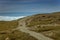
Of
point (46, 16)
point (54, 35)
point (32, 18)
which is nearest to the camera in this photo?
point (54, 35)

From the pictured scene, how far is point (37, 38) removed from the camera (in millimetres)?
28266

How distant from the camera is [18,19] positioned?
6175 centimetres

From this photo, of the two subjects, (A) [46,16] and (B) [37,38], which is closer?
(B) [37,38]

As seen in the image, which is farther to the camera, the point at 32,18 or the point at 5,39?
the point at 32,18

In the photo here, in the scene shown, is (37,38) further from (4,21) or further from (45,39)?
(4,21)

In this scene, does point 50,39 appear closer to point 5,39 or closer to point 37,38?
point 37,38

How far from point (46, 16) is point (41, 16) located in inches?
79.3

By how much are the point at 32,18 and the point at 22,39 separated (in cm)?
3028

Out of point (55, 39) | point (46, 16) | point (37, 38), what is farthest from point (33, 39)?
point (46, 16)

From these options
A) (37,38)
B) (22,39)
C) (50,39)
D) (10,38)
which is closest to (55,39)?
(50,39)

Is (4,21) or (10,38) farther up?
(10,38)

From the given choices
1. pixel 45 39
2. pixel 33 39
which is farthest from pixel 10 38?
pixel 45 39

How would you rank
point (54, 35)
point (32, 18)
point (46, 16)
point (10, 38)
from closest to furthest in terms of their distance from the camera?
point (10, 38) → point (54, 35) → point (32, 18) → point (46, 16)

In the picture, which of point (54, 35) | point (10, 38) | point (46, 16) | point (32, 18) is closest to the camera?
point (10, 38)
